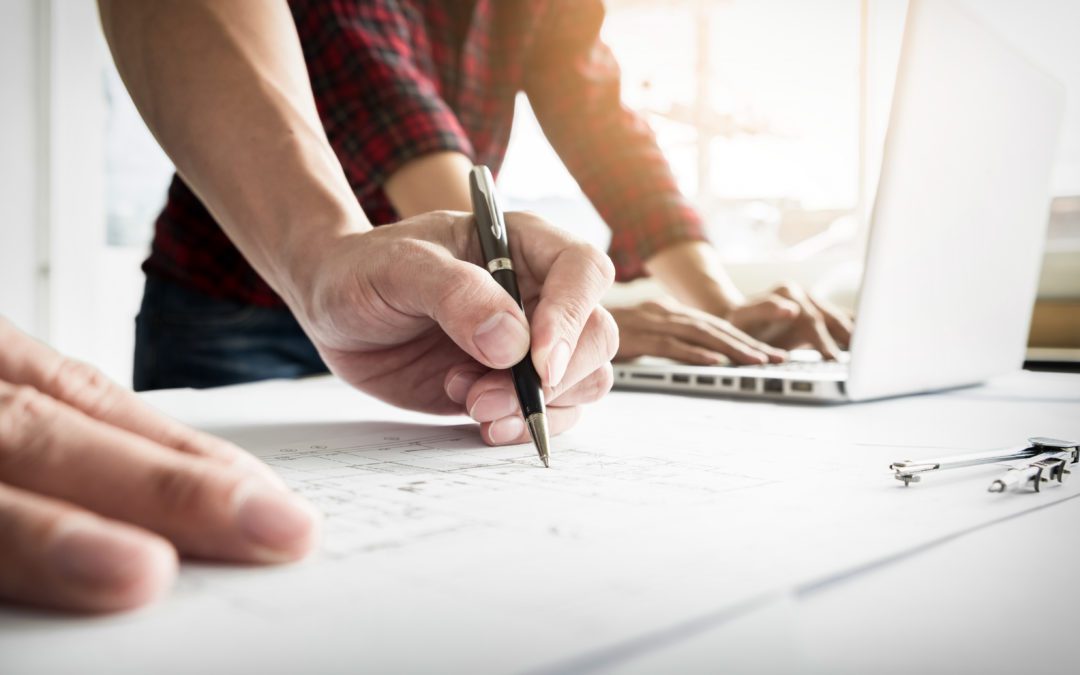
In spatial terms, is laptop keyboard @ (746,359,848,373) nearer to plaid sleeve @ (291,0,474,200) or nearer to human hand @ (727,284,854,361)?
human hand @ (727,284,854,361)

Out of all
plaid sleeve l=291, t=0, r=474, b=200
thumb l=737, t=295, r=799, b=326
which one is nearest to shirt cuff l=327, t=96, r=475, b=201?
plaid sleeve l=291, t=0, r=474, b=200

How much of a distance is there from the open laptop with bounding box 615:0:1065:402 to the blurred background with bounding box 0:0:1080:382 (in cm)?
120

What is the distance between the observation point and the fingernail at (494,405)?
560 millimetres

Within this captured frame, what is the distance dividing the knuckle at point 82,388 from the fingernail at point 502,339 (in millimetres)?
226

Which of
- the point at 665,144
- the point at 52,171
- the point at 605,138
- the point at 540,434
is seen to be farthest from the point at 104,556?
the point at 665,144

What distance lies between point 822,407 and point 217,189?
587 mm

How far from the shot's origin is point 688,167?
3156 millimetres

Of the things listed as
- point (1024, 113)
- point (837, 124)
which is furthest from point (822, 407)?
point (837, 124)

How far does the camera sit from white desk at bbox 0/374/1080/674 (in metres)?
0.22

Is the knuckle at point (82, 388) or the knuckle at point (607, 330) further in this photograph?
the knuckle at point (607, 330)

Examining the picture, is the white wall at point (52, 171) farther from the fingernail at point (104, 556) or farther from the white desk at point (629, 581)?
the fingernail at point (104, 556)

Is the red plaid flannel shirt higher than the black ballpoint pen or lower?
higher

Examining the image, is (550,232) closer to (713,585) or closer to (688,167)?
(713,585)

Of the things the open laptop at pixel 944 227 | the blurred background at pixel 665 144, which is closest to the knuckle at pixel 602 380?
the open laptop at pixel 944 227
